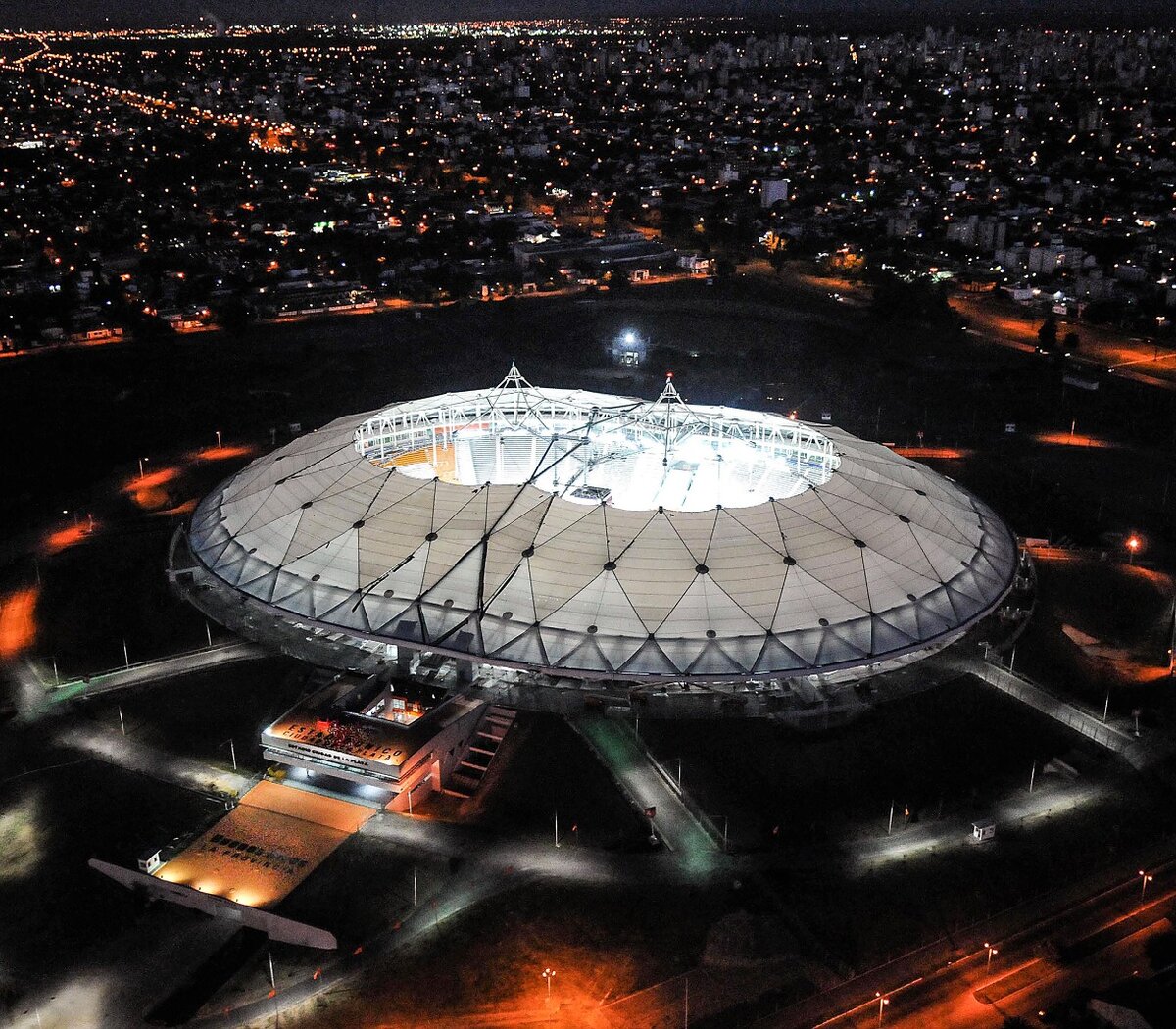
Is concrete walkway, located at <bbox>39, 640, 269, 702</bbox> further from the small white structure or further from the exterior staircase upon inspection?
the small white structure

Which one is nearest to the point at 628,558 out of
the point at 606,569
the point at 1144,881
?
the point at 606,569

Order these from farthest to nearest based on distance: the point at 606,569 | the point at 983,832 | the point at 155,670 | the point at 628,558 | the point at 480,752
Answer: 1. the point at 155,670
2. the point at 628,558
3. the point at 606,569
4. the point at 480,752
5. the point at 983,832

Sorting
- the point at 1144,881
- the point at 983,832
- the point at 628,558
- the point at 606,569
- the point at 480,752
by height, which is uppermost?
the point at 628,558

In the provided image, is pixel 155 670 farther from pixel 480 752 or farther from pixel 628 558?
pixel 628 558

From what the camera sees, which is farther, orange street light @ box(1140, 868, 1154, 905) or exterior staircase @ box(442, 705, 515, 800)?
exterior staircase @ box(442, 705, 515, 800)

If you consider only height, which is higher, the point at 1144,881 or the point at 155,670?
the point at 1144,881

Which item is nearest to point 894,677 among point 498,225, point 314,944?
point 314,944

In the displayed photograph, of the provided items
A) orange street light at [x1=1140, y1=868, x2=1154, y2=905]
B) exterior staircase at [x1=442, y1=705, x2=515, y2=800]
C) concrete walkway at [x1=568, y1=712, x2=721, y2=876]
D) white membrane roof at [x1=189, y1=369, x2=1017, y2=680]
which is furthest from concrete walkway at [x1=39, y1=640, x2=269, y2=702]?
orange street light at [x1=1140, y1=868, x2=1154, y2=905]
